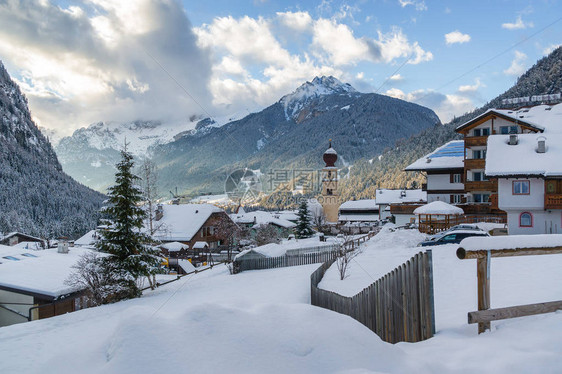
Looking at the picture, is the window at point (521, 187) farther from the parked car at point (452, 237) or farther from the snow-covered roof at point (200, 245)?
the snow-covered roof at point (200, 245)

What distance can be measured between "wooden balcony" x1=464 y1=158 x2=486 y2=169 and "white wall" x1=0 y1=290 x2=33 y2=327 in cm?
3816

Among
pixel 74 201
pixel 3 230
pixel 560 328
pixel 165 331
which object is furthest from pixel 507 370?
pixel 74 201

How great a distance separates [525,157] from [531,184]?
7.29ft

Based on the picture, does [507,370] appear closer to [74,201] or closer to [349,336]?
[349,336]

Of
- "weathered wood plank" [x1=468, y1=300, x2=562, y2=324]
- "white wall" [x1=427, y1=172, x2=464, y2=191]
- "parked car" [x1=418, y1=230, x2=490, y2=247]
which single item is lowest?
"parked car" [x1=418, y1=230, x2=490, y2=247]

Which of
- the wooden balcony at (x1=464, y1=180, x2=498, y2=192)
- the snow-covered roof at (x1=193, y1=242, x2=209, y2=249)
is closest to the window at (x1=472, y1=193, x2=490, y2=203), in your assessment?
the wooden balcony at (x1=464, y1=180, x2=498, y2=192)

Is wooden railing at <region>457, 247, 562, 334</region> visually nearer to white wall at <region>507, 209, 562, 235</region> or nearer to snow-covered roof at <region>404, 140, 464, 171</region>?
white wall at <region>507, 209, 562, 235</region>

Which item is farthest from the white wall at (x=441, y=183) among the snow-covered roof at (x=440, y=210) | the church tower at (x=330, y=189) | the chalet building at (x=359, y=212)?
the chalet building at (x=359, y=212)

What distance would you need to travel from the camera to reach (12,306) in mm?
20016

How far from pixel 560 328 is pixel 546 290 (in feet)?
16.2

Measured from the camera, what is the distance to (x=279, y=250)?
33.4m

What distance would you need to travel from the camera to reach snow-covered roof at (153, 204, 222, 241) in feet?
178

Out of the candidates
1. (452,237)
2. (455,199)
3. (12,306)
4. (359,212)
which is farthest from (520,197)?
(359,212)

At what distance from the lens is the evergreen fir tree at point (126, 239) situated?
20.6m
